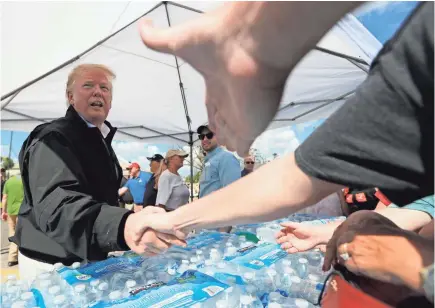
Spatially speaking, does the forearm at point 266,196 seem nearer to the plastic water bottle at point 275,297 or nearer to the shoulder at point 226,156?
the plastic water bottle at point 275,297

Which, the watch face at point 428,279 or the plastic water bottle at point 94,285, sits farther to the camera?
the plastic water bottle at point 94,285

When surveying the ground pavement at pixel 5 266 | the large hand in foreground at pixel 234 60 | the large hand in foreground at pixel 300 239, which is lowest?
the ground pavement at pixel 5 266

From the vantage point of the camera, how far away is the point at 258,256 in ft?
4.66

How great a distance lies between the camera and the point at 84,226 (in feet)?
3.82

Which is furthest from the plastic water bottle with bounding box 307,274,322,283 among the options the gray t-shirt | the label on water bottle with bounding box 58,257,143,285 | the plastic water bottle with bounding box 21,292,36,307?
the gray t-shirt

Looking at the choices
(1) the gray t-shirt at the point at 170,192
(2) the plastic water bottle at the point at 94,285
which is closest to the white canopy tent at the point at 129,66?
(2) the plastic water bottle at the point at 94,285

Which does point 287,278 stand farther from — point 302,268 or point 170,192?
point 170,192

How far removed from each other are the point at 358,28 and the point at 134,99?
2.39 m

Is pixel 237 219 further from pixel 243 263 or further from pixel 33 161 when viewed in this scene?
pixel 33 161

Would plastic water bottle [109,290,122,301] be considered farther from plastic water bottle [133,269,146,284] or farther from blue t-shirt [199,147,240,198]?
blue t-shirt [199,147,240,198]

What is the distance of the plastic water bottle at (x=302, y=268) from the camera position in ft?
4.41

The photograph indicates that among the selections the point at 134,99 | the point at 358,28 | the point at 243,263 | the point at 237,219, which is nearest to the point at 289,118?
the point at 134,99

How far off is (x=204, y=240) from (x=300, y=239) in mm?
675

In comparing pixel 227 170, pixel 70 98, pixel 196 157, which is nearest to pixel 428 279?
pixel 70 98
